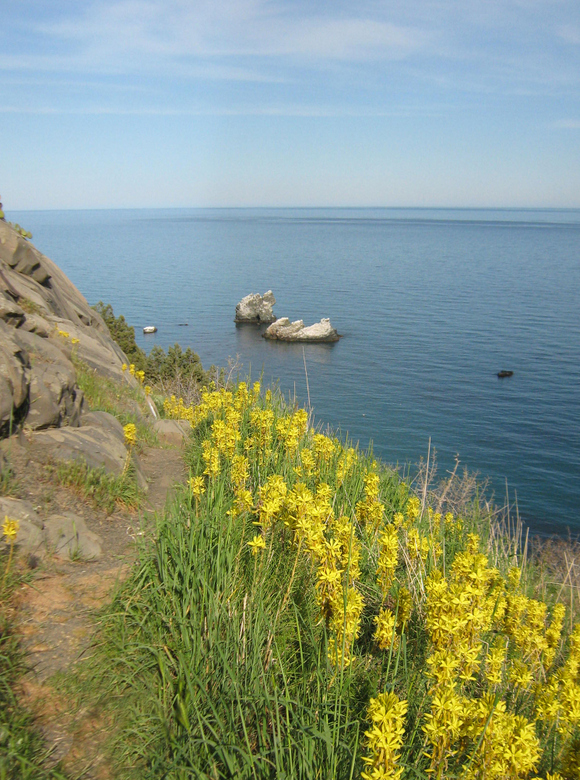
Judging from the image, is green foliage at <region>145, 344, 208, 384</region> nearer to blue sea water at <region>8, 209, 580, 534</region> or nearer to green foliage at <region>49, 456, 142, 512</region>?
blue sea water at <region>8, 209, 580, 534</region>

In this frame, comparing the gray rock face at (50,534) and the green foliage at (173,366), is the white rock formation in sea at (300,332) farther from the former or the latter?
the gray rock face at (50,534)

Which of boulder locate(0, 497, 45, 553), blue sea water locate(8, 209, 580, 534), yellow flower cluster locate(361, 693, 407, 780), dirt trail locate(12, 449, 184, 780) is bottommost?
blue sea water locate(8, 209, 580, 534)

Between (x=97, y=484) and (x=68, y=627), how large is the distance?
2.20m

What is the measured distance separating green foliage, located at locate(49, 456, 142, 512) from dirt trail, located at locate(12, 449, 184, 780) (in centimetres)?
13

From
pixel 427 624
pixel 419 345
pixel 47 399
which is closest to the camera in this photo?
pixel 427 624

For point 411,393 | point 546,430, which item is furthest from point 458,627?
point 411,393

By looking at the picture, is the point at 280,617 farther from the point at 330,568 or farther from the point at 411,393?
the point at 411,393

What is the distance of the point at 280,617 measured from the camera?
13.8ft

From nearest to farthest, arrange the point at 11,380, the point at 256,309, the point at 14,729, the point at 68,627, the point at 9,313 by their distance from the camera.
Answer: the point at 14,729
the point at 68,627
the point at 11,380
the point at 9,313
the point at 256,309

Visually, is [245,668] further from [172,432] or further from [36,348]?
[172,432]

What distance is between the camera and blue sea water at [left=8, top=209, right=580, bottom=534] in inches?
1410

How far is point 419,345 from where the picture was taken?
62.1 meters

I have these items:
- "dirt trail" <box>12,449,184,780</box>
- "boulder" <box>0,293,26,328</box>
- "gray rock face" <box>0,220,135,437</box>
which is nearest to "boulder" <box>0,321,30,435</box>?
"gray rock face" <box>0,220,135,437</box>

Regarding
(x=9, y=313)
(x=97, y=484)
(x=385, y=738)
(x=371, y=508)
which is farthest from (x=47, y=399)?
(x=385, y=738)
